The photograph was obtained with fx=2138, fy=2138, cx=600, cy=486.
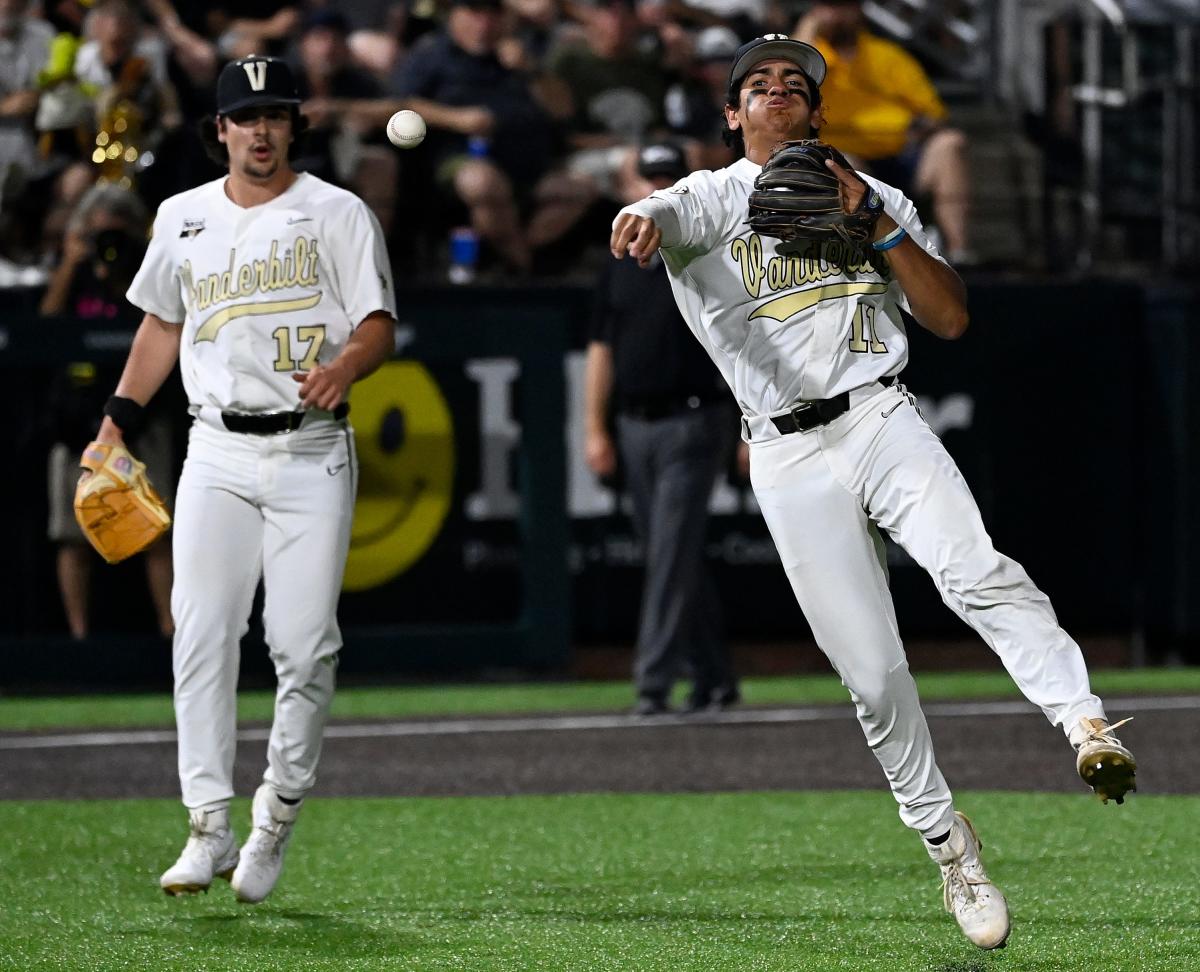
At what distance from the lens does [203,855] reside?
5691mm

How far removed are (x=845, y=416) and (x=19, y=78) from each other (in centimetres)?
851

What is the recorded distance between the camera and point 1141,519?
12.1 metres

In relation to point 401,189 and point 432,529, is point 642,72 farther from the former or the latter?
point 432,529

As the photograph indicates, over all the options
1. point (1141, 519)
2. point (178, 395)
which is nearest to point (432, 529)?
point (178, 395)

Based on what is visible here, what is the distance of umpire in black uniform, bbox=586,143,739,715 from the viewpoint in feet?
31.5

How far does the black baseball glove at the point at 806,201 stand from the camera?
4.86 metres

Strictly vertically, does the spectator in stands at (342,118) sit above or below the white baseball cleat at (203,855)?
above

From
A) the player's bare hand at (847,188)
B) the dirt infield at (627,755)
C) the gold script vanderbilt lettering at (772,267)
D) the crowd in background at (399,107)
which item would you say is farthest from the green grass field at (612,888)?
the crowd in background at (399,107)

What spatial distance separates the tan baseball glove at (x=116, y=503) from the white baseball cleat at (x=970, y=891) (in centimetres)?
243

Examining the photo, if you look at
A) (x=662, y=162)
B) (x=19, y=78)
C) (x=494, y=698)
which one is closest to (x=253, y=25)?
(x=19, y=78)

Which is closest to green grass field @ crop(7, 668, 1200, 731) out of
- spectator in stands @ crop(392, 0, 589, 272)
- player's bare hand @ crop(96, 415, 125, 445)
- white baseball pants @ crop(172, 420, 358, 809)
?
spectator in stands @ crop(392, 0, 589, 272)

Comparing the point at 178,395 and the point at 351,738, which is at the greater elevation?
the point at 178,395

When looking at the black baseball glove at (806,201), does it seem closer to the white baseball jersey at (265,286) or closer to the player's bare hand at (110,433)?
the white baseball jersey at (265,286)

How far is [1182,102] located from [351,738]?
611 centimetres
